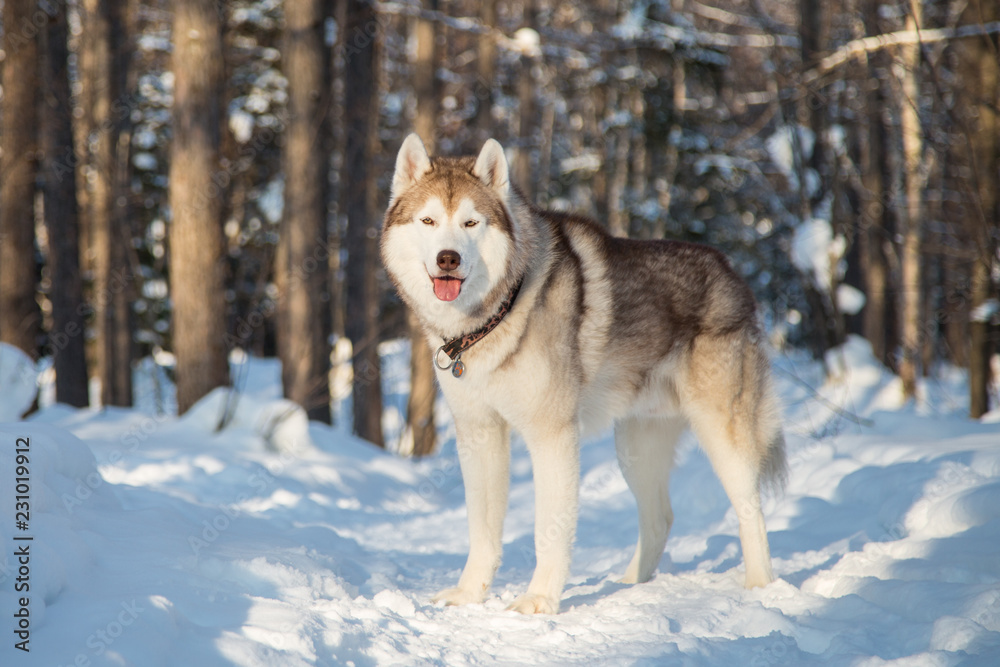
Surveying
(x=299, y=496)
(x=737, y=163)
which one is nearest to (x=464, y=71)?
(x=737, y=163)

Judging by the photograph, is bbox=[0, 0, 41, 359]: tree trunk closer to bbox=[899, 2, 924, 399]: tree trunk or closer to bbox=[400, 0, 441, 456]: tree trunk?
bbox=[400, 0, 441, 456]: tree trunk

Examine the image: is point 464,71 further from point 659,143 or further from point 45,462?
point 45,462

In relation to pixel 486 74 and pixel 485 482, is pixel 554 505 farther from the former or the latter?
pixel 486 74

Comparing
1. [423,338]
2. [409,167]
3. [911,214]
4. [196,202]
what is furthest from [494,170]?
[911,214]

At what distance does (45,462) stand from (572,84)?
50.7ft

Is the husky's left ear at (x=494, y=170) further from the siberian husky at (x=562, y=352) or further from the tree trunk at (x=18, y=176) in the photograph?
the tree trunk at (x=18, y=176)

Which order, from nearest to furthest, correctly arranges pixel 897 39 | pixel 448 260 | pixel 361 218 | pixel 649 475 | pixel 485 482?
pixel 448 260
pixel 485 482
pixel 649 475
pixel 897 39
pixel 361 218

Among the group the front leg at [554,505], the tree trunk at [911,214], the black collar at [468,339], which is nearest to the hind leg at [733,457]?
the front leg at [554,505]

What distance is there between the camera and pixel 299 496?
17.7 feet

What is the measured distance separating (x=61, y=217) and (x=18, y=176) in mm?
1280

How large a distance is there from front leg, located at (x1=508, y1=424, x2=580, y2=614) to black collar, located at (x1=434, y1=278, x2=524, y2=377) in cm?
46

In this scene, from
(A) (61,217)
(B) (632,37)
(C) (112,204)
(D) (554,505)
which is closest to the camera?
(D) (554,505)

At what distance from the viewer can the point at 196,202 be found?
275 inches

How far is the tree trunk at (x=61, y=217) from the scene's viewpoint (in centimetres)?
961
